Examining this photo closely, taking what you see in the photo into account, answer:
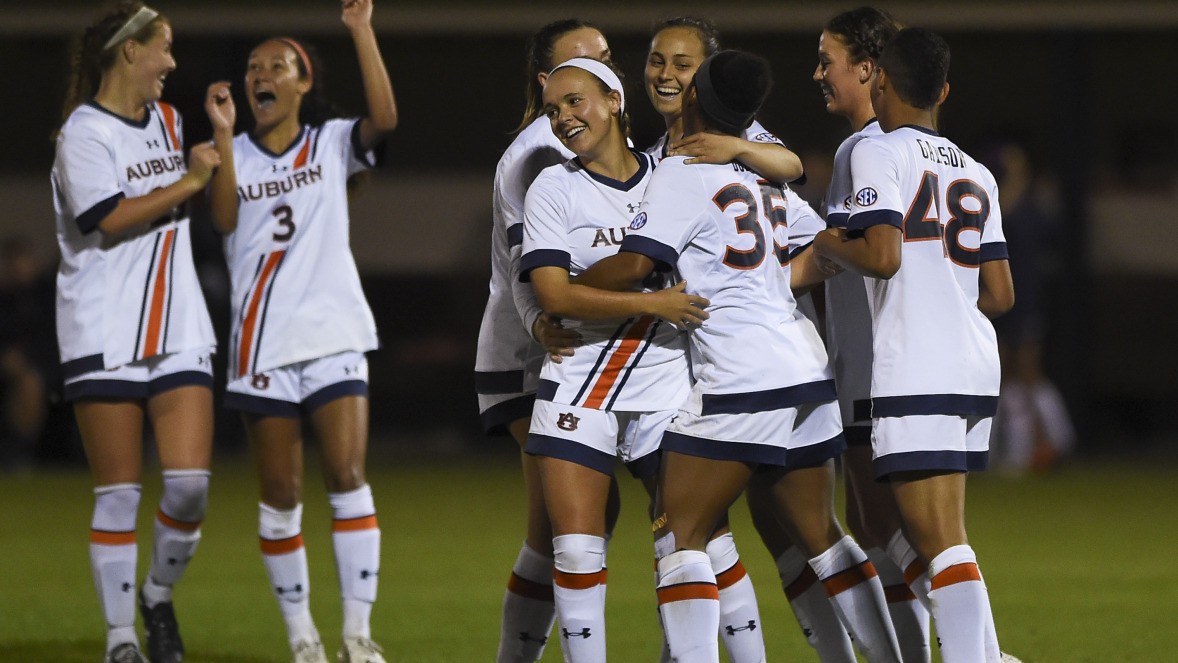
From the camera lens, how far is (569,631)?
4.22 m

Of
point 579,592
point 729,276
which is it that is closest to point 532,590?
point 579,592

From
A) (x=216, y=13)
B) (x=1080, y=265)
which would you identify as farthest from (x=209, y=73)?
(x=1080, y=265)

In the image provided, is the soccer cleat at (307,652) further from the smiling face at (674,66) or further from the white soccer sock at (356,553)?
the smiling face at (674,66)

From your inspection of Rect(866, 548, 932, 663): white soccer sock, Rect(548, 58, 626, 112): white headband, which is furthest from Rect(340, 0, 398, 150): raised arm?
Rect(866, 548, 932, 663): white soccer sock

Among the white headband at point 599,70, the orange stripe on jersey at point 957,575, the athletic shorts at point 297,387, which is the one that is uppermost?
the white headband at point 599,70

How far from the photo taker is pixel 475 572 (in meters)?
7.52

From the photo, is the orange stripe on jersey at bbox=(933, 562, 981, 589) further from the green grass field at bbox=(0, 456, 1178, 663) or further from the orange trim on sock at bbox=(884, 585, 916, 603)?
the green grass field at bbox=(0, 456, 1178, 663)

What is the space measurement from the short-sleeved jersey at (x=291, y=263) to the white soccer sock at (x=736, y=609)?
1647 mm

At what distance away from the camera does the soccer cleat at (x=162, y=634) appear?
5453 mm

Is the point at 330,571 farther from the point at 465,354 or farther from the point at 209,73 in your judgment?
the point at 209,73

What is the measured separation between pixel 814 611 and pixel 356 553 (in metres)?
1.59

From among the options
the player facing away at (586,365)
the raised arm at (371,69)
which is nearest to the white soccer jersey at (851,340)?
the player facing away at (586,365)

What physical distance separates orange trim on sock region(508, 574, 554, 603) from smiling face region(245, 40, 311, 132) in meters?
1.83

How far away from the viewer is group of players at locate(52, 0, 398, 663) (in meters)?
5.30
